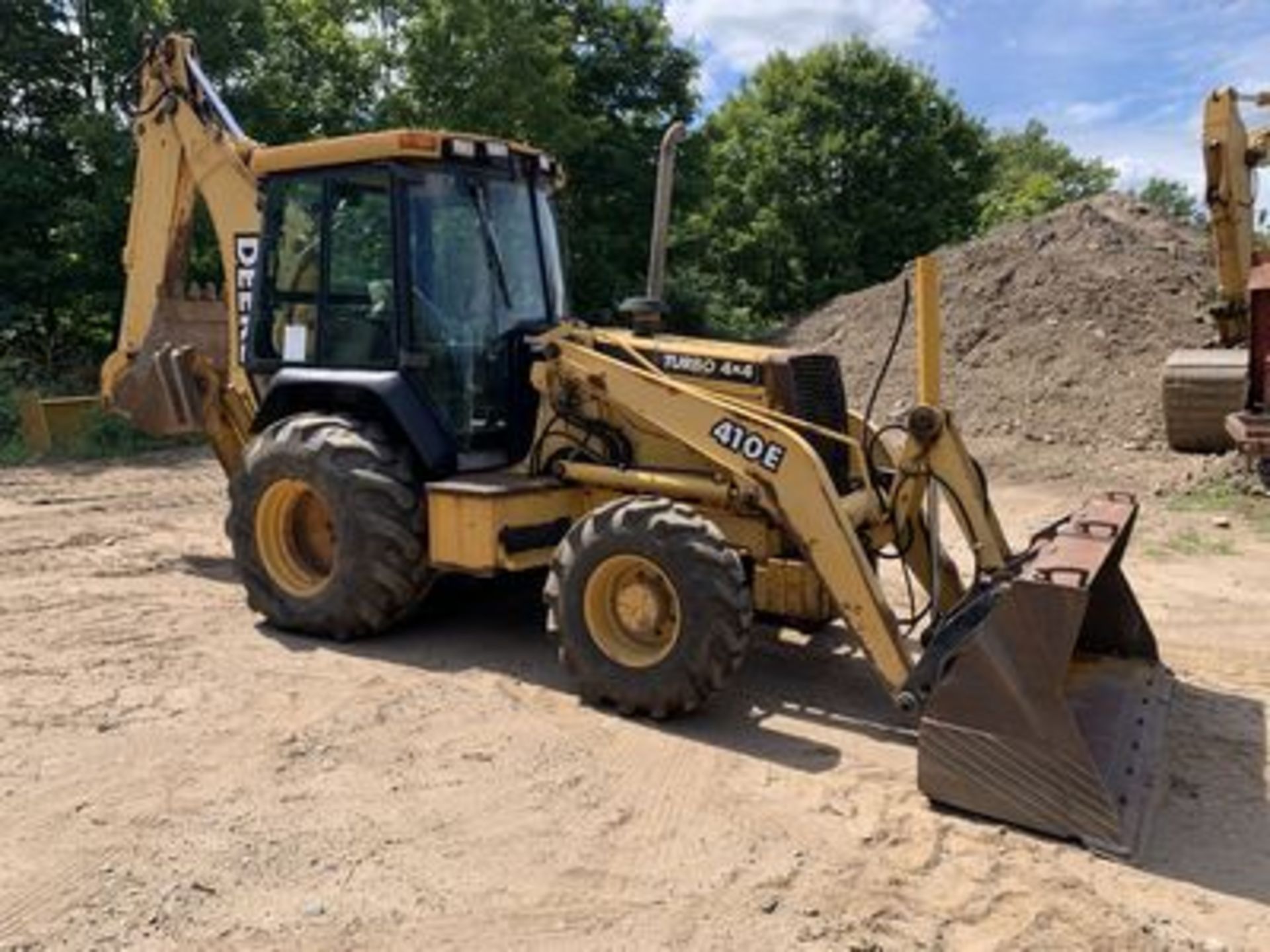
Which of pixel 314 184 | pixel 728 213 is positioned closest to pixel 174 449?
pixel 314 184

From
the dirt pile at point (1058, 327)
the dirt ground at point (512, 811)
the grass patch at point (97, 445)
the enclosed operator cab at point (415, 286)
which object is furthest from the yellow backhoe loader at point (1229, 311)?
the grass patch at point (97, 445)

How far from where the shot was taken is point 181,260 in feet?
27.7

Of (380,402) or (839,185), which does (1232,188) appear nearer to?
(380,402)

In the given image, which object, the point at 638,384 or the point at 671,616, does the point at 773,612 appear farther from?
the point at 638,384

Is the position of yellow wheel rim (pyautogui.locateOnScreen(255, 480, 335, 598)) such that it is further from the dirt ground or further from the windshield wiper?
the windshield wiper

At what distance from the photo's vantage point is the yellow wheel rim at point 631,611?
5344 mm

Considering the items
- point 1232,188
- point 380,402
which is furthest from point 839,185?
point 380,402

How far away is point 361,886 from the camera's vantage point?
3.98 meters

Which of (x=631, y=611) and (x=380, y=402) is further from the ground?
(x=380, y=402)

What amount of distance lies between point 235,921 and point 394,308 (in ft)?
11.1

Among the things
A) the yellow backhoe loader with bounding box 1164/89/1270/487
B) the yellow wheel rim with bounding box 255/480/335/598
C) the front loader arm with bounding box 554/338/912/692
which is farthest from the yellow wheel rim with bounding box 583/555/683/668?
the yellow backhoe loader with bounding box 1164/89/1270/487

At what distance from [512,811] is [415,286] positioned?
2864mm

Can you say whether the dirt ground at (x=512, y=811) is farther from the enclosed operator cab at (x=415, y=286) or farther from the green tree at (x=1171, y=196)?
the green tree at (x=1171, y=196)

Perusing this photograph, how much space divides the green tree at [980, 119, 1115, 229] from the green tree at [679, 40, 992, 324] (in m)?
2.09
